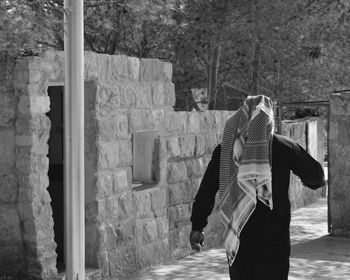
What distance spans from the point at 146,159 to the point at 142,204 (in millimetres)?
551

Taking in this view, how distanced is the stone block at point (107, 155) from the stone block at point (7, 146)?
3.42 feet

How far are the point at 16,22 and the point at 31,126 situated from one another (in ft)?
3.70

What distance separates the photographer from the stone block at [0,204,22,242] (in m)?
6.44

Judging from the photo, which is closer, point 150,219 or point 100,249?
point 100,249

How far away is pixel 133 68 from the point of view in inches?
313

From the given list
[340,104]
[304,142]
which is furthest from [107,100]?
[304,142]

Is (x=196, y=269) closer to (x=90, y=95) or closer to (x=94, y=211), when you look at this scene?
(x=94, y=211)

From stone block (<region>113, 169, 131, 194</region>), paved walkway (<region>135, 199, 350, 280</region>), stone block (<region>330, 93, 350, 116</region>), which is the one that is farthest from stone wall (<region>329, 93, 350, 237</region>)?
stone block (<region>113, 169, 131, 194</region>)

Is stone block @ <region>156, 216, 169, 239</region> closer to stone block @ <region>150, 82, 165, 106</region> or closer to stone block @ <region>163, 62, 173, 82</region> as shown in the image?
stone block @ <region>150, 82, 165, 106</region>

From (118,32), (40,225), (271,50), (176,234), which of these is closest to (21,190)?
(40,225)

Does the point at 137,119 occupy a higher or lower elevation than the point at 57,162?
higher

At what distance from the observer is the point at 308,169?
17.0 feet

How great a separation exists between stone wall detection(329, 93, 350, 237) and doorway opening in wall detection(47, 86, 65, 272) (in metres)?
4.52

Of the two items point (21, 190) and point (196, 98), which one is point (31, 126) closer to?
point (21, 190)
